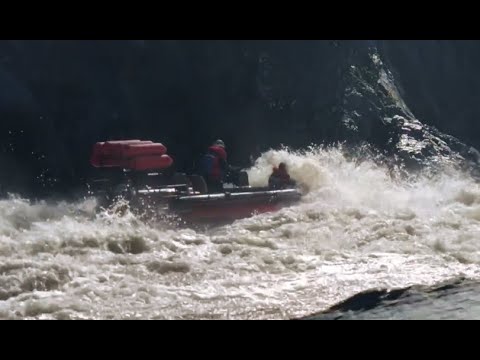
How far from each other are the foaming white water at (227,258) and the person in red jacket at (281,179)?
512 millimetres

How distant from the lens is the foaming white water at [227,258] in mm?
8508

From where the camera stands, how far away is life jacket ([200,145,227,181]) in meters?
14.9

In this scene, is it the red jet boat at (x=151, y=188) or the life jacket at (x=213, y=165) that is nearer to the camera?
the red jet boat at (x=151, y=188)

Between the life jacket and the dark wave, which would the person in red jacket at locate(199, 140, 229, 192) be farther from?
the dark wave

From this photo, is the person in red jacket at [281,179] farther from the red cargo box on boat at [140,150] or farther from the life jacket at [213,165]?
the red cargo box on boat at [140,150]

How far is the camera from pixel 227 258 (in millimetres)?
10820

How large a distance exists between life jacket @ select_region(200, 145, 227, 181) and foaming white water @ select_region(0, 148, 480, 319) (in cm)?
146

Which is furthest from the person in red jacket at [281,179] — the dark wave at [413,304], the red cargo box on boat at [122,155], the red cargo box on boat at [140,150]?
the dark wave at [413,304]

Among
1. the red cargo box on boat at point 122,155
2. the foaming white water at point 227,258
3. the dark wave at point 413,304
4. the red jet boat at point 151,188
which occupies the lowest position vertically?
the dark wave at point 413,304

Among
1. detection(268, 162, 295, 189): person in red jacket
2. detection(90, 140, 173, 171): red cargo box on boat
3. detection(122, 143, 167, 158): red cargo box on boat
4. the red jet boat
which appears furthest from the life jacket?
detection(90, 140, 173, 171): red cargo box on boat

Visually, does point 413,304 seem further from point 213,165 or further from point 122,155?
point 213,165

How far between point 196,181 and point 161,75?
7.04 meters
